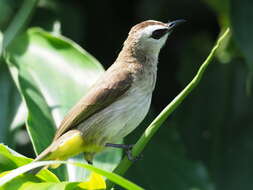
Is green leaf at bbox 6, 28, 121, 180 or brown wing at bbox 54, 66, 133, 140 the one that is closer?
brown wing at bbox 54, 66, 133, 140

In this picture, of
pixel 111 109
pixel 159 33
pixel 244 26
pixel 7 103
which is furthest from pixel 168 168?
pixel 7 103

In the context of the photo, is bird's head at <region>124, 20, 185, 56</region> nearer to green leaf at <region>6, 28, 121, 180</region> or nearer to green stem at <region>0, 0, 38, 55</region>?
green leaf at <region>6, 28, 121, 180</region>

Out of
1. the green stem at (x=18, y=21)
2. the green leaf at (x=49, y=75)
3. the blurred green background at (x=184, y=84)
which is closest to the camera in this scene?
the green leaf at (x=49, y=75)

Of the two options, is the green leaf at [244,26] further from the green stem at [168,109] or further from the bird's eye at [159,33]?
the green stem at [168,109]

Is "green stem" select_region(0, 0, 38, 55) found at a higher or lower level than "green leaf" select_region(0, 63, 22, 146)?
higher

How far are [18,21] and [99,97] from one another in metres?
1.18

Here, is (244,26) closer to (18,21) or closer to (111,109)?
(111,109)

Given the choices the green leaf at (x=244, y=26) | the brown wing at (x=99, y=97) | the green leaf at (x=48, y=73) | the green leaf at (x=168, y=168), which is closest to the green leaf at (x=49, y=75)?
the green leaf at (x=48, y=73)

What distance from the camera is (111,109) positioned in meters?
3.69

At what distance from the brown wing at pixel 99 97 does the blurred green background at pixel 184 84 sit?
0.61 metres

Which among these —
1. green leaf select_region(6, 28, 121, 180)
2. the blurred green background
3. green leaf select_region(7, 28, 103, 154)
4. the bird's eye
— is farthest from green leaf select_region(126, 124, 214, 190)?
the bird's eye

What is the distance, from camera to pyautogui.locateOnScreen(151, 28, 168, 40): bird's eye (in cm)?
391

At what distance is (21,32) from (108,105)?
1.31 m

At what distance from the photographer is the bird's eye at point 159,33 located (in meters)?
3.91
